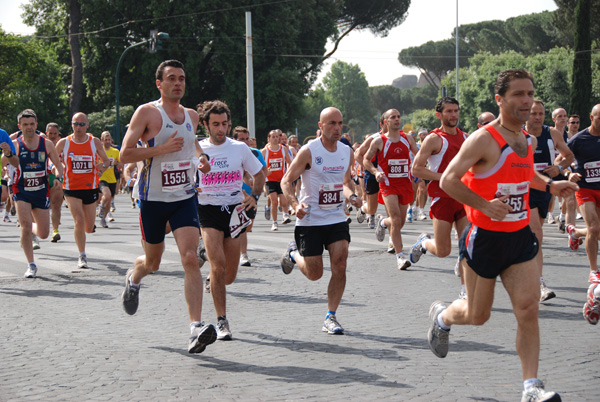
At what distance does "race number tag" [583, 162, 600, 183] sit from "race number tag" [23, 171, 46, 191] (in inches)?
262

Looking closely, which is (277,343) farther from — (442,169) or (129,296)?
(442,169)

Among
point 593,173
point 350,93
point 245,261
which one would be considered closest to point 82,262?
point 245,261

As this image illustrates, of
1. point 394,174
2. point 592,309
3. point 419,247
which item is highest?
point 394,174

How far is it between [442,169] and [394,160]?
2.97 metres

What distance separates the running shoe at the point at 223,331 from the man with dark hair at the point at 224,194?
405 millimetres

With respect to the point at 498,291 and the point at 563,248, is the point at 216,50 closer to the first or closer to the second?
the point at 563,248

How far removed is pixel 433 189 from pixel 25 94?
141ft

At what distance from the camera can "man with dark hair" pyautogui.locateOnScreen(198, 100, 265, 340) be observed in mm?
7145

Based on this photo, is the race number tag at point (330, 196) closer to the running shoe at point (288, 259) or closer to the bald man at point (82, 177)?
the running shoe at point (288, 259)

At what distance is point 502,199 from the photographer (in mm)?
4957

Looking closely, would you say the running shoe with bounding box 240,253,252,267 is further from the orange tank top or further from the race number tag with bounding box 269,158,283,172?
the race number tag with bounding box 269,158,283,172

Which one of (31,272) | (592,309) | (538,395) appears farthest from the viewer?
(31,272)

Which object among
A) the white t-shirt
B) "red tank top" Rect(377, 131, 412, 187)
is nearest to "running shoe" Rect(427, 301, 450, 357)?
the white t-shirt

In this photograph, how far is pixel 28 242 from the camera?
35.0ft
